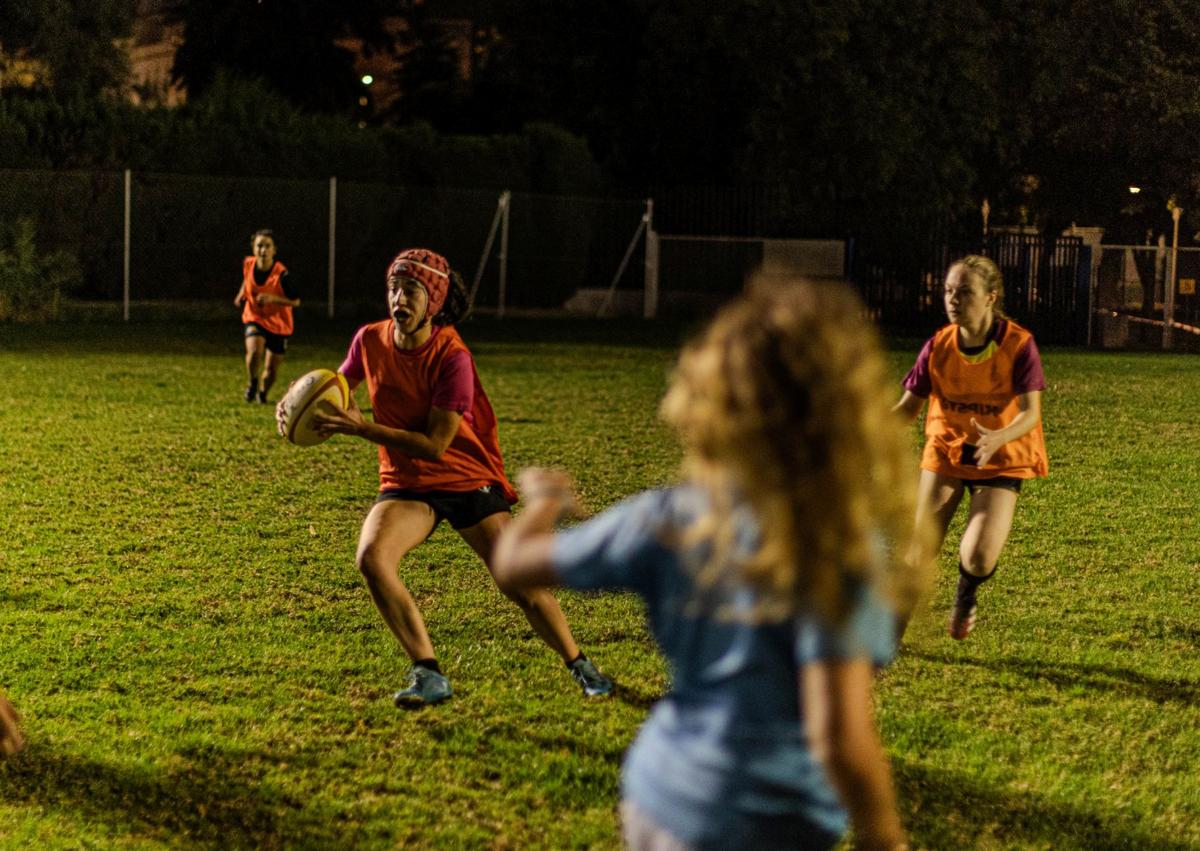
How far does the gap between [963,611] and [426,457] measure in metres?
2.62

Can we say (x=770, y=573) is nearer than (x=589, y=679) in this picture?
Yes

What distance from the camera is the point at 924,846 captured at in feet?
15.3

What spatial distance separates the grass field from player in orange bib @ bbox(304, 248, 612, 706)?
0.29 meters

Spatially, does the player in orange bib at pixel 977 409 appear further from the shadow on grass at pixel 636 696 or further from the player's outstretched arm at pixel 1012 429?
the shadow on grass at pixel 636 696

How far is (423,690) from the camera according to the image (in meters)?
5.91

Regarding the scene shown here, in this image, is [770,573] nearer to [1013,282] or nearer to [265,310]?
[265,310]

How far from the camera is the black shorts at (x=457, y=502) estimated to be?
19.5 feet

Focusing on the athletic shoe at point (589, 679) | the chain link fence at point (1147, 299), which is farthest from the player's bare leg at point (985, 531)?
the chain link fence at point (1147, 299)

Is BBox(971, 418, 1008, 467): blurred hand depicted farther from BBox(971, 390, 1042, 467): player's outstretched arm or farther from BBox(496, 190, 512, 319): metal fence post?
BBox(496, 190, 512, 319): metal fence post

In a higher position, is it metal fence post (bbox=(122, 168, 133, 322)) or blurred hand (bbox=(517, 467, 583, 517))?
metal fence post (bbox=(122, 168, 133, 322))

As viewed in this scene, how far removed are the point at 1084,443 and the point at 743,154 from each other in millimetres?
24103

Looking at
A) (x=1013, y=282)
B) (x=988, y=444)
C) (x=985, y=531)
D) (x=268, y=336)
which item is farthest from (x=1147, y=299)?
(x=988, y=444)

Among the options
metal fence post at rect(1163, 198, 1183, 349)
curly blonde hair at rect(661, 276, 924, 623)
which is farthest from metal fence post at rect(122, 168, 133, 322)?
curly blonde hair at rect(661, 276, 924, 623)

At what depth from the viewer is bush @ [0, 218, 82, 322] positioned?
1013 inches
